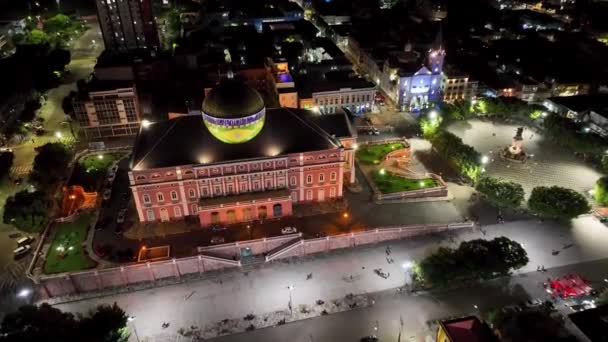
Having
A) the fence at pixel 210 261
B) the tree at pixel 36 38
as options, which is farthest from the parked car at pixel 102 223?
the tree at pixel 36 38

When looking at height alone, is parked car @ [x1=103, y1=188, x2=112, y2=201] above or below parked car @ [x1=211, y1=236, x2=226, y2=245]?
above

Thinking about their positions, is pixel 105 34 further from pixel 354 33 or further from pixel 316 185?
pixel 316 185

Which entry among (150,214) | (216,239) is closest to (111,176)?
(150,214)

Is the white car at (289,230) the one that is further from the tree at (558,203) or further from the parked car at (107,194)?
the tree at (558,203)

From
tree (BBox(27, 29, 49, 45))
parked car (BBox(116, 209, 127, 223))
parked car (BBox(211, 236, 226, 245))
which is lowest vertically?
parked car (BBox(211, 236, 226, 245))

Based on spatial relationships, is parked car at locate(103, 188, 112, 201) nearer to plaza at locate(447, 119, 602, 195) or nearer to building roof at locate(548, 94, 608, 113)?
plaza at locate(447, 119, 602, 195)

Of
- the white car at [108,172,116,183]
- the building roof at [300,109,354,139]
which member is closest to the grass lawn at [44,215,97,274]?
the white car at [108,172,116,183]
